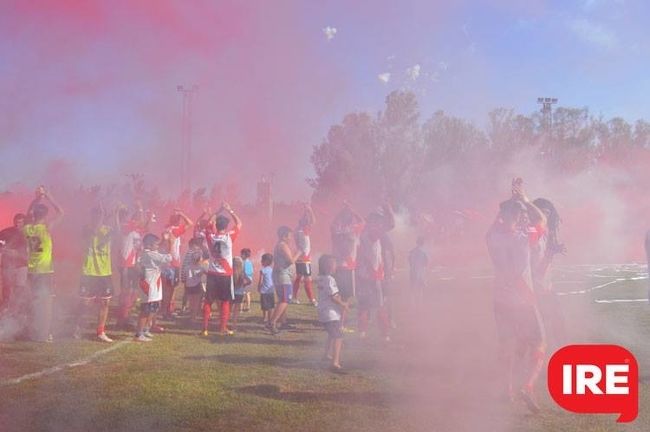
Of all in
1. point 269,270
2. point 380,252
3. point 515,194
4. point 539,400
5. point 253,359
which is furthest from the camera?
point 269,270

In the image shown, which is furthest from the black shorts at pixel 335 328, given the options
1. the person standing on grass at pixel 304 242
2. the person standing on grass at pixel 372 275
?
the person standing on grass at pixel 304 242

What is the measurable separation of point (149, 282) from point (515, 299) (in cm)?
508

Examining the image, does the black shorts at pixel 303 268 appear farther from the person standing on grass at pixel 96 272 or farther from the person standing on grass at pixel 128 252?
the person standing on grass at pixel 96 272

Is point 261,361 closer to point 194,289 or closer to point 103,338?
point 103,338

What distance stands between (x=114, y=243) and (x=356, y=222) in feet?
13.7

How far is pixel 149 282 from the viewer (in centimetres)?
798

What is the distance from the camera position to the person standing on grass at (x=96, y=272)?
26.9 ft

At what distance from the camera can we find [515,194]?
573 cm

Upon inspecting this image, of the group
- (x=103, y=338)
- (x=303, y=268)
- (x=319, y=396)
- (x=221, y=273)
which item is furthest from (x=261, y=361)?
(x=303, y=268)

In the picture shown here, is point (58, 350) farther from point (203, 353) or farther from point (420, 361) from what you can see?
point (420, 361)

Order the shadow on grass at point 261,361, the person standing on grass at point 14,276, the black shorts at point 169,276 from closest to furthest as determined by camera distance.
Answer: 1. the shadow on grass at point 261,361
2. the person standing on grass at point 14,276
3. the black shorts at point 169,276

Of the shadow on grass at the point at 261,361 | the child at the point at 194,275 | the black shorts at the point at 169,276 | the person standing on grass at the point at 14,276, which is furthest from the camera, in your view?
the black shorts at the point at 169,276

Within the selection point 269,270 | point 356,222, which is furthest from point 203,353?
point 356,222

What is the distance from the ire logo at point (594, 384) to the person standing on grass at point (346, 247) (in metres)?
3.64
